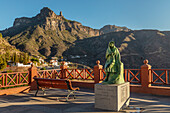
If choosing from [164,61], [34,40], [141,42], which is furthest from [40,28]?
[164,61]

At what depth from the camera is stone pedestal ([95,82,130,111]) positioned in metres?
4.01

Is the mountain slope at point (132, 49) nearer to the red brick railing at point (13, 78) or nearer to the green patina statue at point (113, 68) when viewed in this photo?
the red brick railing at point (13, 78)

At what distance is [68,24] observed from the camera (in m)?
156

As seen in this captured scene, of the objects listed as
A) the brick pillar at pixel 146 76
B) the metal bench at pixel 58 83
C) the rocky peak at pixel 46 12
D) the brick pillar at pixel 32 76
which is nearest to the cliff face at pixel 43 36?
the rocky peak at pixel 46 12

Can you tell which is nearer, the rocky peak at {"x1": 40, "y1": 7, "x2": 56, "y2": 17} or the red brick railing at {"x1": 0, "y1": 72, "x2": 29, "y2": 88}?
the red brick railing at {"x1": 0, "y1": 72, "x2": 29, "y2": 88}

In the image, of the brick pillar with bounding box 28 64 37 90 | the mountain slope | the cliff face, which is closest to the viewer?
the brick pillar with bounding box 28 64 37 90

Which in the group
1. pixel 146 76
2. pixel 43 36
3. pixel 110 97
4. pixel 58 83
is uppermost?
pixel 43 36

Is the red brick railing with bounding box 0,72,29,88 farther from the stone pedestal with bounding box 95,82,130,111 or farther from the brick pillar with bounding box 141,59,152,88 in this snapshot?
the brick pillar with bounding box 141,59,152,88

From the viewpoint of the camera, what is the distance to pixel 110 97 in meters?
4.07

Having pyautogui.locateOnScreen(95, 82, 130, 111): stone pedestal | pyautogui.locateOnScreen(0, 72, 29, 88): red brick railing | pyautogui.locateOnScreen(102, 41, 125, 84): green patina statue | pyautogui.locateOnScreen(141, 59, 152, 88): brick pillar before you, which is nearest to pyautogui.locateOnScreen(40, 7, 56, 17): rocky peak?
pyautogui.locateOnScreen(0, 72, 29, 88): red brick railing

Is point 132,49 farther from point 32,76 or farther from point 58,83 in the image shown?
point 58,83

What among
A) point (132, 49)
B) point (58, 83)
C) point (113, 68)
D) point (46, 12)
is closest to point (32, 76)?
point (58, 83)

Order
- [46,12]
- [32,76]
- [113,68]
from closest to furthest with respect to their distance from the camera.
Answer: [113,68], [32,76], [46,12]

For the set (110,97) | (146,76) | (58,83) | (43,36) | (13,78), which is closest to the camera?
(110,97)
